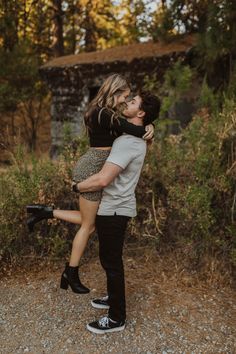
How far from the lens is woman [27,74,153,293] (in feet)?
9.30

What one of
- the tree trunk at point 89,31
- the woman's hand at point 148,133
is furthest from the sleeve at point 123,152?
the tree trunk at point 89,31

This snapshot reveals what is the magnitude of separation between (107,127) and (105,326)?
1.43 m

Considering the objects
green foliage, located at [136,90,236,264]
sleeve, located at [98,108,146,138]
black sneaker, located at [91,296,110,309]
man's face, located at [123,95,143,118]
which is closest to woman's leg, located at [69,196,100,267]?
black sneaker, located at [91,296,110,309]

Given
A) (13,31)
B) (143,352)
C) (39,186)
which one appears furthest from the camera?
(13,31)

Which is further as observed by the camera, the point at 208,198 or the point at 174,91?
the point at 174,91

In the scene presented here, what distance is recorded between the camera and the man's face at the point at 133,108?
9.51ft

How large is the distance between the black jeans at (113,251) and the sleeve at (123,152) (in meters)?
0.39

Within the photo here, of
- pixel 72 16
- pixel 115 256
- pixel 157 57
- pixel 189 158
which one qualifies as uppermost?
pixel 72 16

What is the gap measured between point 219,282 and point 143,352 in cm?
116

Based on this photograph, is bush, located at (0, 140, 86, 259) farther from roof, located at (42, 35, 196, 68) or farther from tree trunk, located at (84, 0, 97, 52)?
tree trunk, located at (84, 0, 97, 52)

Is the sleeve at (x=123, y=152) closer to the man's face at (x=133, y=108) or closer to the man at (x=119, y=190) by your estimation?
the man at (x=119, y=190)

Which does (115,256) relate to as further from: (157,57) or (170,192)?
(157,57)

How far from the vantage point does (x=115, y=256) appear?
2.94 meters

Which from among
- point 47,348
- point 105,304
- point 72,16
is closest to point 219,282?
point 105,304
